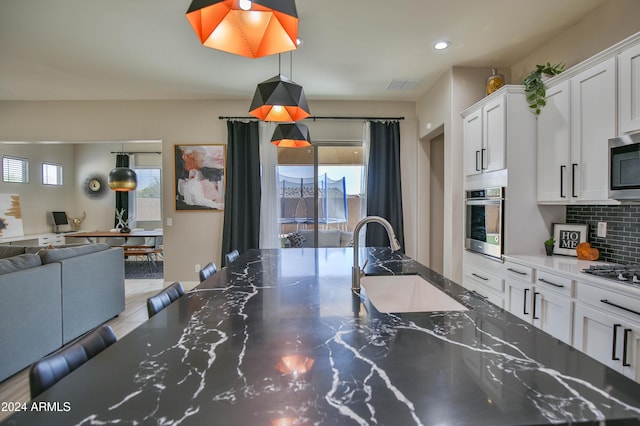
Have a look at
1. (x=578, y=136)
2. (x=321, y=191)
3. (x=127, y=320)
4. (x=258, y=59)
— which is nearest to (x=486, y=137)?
(x=578, y=136)

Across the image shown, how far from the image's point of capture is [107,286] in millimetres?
3516

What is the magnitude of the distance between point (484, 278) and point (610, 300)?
1264mm

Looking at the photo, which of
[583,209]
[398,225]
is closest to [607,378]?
[583,209]

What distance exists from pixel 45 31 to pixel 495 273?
469cm

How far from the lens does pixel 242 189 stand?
A: 478 cm

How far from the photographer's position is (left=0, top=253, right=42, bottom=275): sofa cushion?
2.47 m

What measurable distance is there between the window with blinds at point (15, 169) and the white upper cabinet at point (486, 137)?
803cm

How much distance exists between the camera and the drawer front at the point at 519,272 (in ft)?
7.98

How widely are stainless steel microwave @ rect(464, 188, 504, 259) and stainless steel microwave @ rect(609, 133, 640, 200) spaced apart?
795 mm

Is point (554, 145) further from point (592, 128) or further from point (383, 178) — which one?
point (383, 178)

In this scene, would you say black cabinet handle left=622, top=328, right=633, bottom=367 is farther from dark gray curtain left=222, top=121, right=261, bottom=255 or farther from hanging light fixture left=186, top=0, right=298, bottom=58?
dark gray curtain left=222, top=121, right=261, bottom=255

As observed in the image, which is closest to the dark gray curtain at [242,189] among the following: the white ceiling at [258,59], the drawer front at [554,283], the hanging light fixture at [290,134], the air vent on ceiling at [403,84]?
the white ceiling at [258,59]

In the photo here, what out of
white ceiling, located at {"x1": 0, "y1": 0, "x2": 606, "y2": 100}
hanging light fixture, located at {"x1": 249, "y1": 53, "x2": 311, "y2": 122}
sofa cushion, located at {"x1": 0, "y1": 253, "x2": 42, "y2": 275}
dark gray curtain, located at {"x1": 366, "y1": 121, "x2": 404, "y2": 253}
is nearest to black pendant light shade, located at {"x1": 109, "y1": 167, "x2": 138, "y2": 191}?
white ceiling, located at {"x1": 0, "y1": 0, "x2": 606, "y2": 100}

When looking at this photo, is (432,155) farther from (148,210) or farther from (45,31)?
(148,210)
